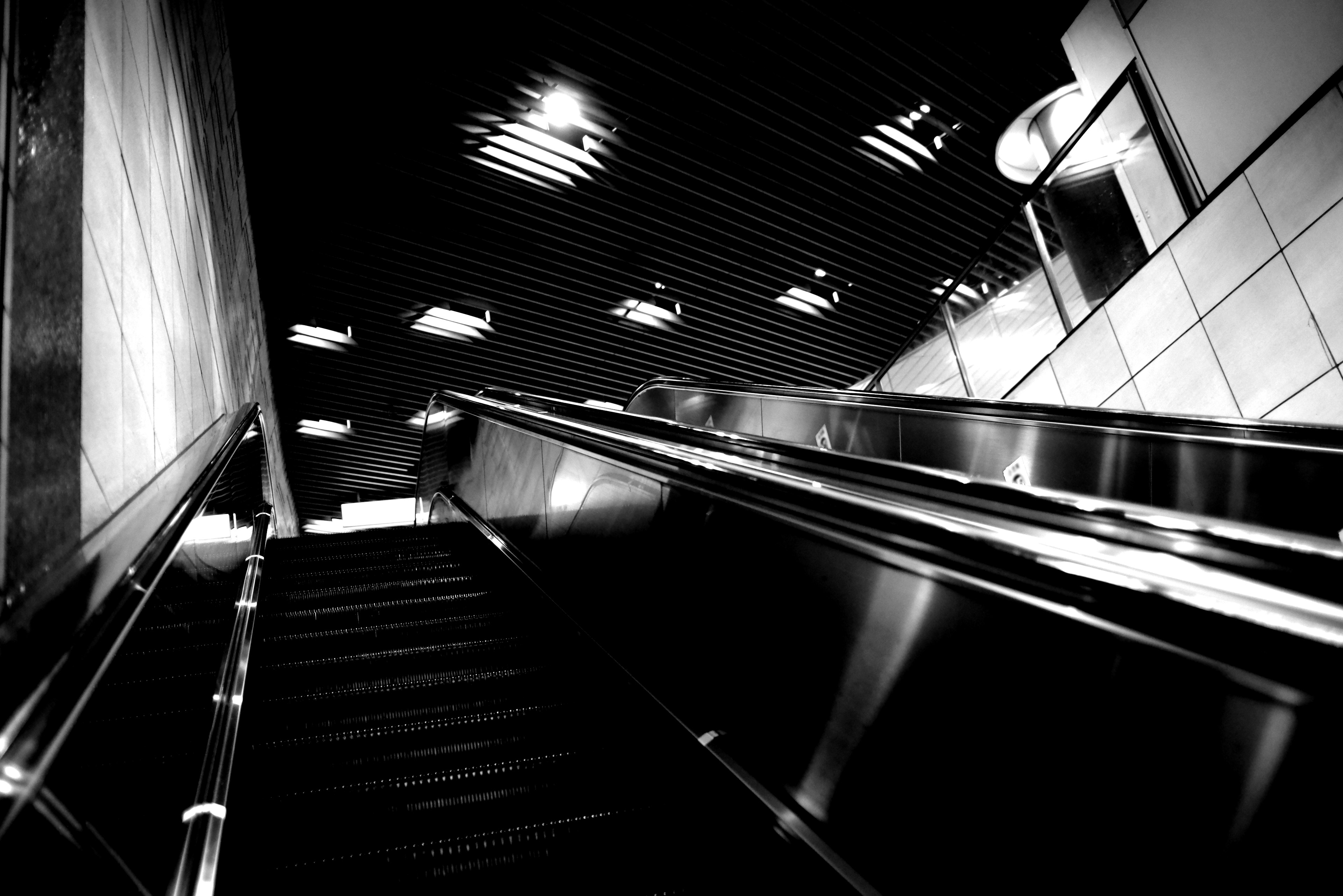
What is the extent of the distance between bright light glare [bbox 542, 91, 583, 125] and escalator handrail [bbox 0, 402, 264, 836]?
6073 mm

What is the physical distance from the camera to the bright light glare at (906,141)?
7582mm

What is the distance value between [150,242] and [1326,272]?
18.7 feet

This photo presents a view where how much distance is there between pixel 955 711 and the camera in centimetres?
126

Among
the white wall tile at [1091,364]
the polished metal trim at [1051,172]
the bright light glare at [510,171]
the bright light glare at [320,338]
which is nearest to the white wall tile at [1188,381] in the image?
the white wall tile at [1091,364]

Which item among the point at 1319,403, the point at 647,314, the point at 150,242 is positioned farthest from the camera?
the point at 647,314

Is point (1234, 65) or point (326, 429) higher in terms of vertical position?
point (1234, 65)

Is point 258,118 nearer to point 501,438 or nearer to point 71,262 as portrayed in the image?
point 501,438

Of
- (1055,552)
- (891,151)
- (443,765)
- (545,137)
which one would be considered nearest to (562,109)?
(545,137)

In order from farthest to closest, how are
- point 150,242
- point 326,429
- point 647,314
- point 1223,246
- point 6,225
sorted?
1. point 326,429
2. point 647,314
3. point 1223,246
4. point 150,242
5. point 6,225

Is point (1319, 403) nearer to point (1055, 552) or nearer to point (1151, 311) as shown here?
point (1151, 311)

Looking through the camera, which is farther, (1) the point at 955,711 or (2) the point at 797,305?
(2) the point at 797,305

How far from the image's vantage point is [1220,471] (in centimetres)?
326

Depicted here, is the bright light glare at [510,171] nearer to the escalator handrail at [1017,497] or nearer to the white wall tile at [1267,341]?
the escalator handrail at [1017,497]

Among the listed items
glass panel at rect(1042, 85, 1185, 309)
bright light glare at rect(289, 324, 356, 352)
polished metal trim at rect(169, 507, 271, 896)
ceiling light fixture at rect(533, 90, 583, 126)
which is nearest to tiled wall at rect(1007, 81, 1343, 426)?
glass panel at rect(1042, 85, 1185, 309)
